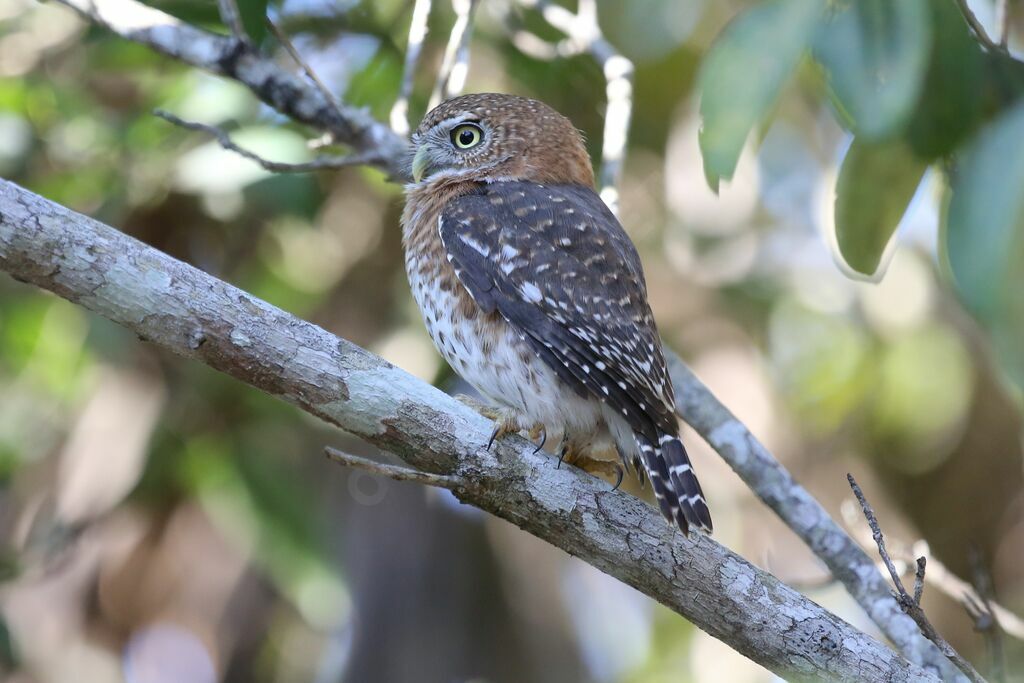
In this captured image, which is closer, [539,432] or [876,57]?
[876,57]

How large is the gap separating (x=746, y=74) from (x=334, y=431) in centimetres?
287

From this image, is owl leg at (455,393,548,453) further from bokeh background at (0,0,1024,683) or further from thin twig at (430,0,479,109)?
thin twig at (430,0,479,109)

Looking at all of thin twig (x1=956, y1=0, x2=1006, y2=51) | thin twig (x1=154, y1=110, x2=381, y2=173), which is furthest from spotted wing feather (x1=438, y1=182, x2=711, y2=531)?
thin twig (x1=956, y1=0, x2=1006, y2=51)

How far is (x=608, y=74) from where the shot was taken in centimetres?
419

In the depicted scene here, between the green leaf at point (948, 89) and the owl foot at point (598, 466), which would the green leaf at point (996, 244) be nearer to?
the green leaf at point (948, 89)

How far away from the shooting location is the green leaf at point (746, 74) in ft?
9.16

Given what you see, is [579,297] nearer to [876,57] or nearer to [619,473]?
[619,473]

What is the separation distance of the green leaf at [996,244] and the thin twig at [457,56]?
1850mm

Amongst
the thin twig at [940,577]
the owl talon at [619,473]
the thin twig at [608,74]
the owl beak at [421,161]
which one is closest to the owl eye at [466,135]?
the owl beak at [421,161]

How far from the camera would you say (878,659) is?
9.03 ft

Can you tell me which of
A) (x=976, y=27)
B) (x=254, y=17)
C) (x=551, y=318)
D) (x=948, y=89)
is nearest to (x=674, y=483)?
(x=551, y=318)

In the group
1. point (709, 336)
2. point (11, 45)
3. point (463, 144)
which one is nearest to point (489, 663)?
point (709, 336)

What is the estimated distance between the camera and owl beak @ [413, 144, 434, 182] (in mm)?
4047

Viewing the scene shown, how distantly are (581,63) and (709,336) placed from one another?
1628 millimetres
